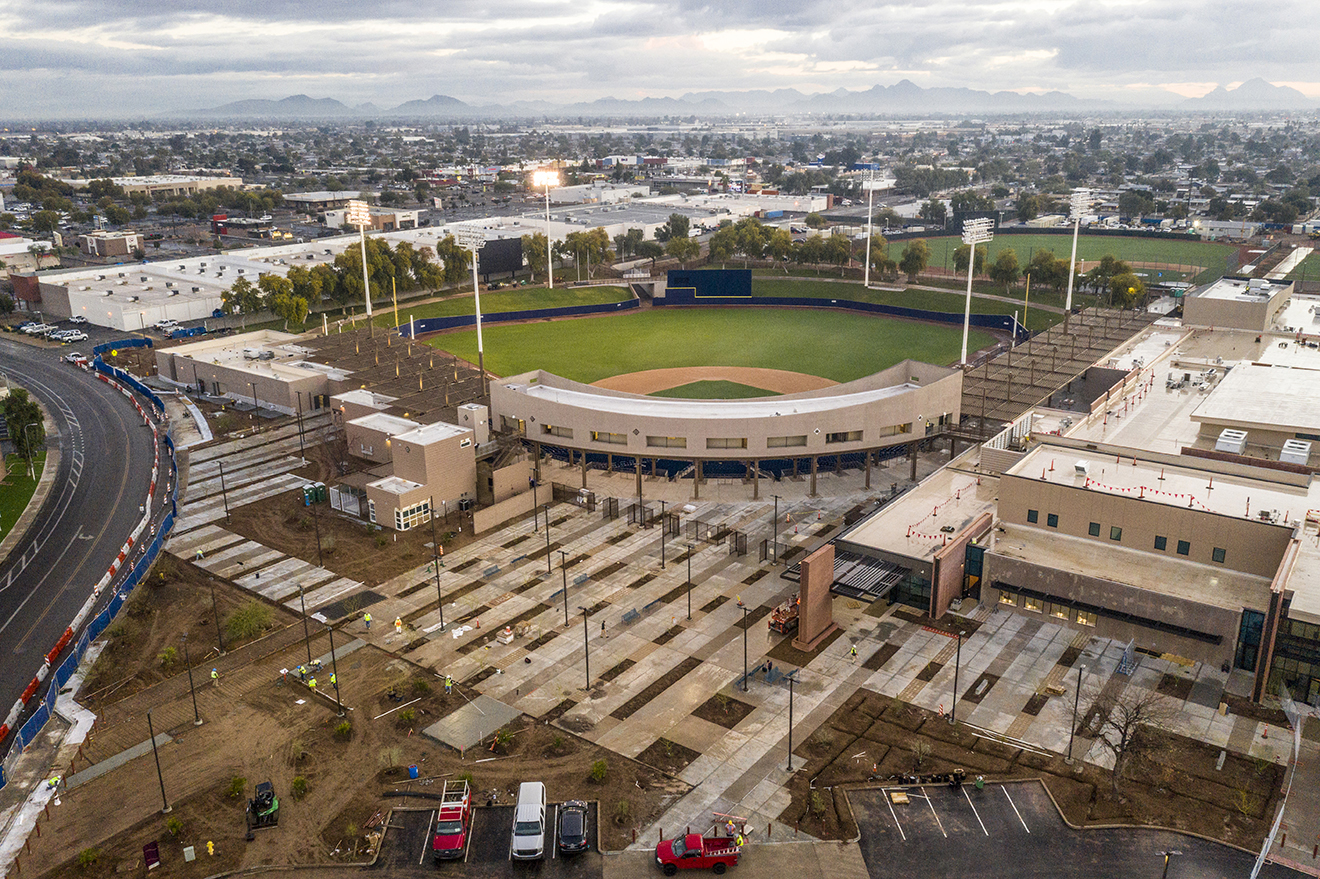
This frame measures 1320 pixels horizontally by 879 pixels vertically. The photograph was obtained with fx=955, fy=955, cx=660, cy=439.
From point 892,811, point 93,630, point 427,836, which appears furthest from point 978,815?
point 93,630

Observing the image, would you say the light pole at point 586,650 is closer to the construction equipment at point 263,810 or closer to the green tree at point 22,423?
the construction equipment at point 263,810

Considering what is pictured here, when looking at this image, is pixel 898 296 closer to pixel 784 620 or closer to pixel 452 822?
pixel 784 620

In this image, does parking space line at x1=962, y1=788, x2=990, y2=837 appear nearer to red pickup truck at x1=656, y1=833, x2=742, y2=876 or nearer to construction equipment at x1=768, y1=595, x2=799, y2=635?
red pickup truck at x1=656, y1=833, x2=742, y2=876

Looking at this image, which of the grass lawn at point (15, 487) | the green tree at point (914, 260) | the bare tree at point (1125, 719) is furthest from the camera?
the green tree at point (914, 260)

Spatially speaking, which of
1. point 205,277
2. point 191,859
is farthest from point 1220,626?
point 205,277

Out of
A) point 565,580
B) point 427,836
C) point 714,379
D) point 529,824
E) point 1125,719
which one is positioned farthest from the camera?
point 714,379

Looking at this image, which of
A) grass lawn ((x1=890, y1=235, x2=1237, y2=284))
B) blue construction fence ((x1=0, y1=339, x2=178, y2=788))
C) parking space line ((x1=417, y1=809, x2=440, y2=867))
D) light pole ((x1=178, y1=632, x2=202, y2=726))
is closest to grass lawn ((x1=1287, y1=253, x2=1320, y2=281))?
grass lawn ((x1=890, y1=235, x2=1237, y2=284))

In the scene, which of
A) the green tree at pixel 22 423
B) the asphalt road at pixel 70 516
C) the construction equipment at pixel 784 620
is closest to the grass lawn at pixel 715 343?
the asphalt road at pixel 70 516
